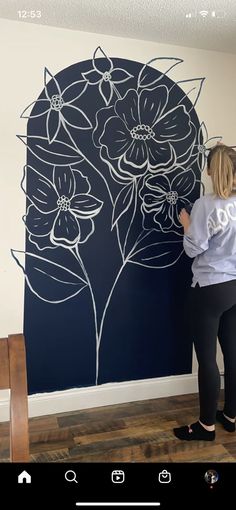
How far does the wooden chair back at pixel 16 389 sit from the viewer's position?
0.67 m

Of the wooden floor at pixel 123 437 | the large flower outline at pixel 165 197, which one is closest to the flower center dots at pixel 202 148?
the large flower outline at pixel 165 197

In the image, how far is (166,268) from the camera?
1.93 m

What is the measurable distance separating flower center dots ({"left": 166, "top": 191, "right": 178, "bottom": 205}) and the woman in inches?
10.6

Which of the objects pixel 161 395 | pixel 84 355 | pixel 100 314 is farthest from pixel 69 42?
pixel 161 395

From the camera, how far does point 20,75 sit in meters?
1.59

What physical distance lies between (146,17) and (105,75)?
0.31 metres

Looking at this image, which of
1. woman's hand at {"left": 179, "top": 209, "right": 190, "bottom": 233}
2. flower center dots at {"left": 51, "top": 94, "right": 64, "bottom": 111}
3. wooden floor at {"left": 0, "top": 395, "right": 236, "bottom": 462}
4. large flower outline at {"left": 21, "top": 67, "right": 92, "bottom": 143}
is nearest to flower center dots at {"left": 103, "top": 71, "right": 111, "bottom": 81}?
large flower outline at {"left": 21, "top": 67, "right": 92, "bottom": 143}

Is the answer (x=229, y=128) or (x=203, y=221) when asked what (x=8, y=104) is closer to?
(x=203, y=221)

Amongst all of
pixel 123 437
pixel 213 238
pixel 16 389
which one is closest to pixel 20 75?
pixel 213 238

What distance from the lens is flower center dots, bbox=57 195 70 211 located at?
171cm

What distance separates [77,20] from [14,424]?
1.65 meters

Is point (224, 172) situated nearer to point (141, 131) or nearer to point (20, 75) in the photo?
point (141, 131)
